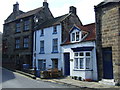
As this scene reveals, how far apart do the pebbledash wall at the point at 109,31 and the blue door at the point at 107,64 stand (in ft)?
1.07

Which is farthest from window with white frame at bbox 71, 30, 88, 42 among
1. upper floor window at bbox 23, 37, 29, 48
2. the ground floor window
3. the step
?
upper floor window at bbox 23, 37, 29, 48

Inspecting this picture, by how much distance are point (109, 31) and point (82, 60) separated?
15.9ft

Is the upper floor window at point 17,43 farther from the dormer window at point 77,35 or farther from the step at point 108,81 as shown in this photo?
the step at point 108,81

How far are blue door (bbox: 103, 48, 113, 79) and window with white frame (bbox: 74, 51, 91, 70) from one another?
6.31ft

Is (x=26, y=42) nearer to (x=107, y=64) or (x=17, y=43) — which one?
(x=17, y=43)

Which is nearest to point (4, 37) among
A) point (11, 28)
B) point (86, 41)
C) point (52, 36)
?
point (11, 28)

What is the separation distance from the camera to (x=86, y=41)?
781 inches

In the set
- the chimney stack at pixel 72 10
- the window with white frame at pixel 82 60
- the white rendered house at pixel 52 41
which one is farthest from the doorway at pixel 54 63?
the chimney stack at pixel 72 10

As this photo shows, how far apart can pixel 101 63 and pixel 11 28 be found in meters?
23.6

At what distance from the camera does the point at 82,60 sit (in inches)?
778

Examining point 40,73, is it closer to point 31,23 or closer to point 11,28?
point 31,23

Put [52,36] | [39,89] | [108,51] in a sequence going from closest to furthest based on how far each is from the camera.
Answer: [39,89]
[108,51]
[52,36]

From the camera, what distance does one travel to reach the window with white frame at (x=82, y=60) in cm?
1917

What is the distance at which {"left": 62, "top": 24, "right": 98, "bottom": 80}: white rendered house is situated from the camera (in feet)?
61.9
